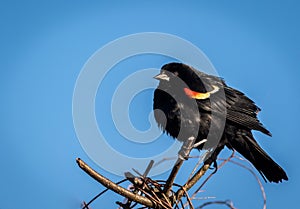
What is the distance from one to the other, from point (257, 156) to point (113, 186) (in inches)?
104

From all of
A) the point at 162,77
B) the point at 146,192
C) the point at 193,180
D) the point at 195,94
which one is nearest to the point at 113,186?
the point at 146,192

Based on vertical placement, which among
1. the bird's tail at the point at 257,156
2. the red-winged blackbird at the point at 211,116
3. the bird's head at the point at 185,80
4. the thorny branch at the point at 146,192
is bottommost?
the thorny branch at the point at 146,192

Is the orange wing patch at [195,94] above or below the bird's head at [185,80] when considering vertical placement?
below

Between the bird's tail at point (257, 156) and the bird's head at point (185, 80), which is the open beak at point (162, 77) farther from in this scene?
the bird's tail at point (257, 156)

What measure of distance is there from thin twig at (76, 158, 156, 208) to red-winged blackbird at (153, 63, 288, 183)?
201 centimetres

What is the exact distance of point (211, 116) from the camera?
4418mm

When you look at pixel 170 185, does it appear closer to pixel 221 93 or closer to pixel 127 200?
pixel 127 200

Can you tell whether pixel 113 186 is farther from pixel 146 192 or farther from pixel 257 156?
pixel 257 156

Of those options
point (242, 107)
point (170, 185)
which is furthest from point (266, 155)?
point (170, 185)

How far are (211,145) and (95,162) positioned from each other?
1586 mm

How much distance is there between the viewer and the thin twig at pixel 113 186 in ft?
7.02

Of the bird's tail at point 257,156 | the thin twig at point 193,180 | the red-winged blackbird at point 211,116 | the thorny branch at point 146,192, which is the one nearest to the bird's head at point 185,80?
the red-winged blackbird at point 211,116

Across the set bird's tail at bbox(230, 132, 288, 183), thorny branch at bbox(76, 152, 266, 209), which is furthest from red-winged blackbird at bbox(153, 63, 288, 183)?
thorny branch at bbox(76, 152, 266, 209)

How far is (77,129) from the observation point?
335 cm
